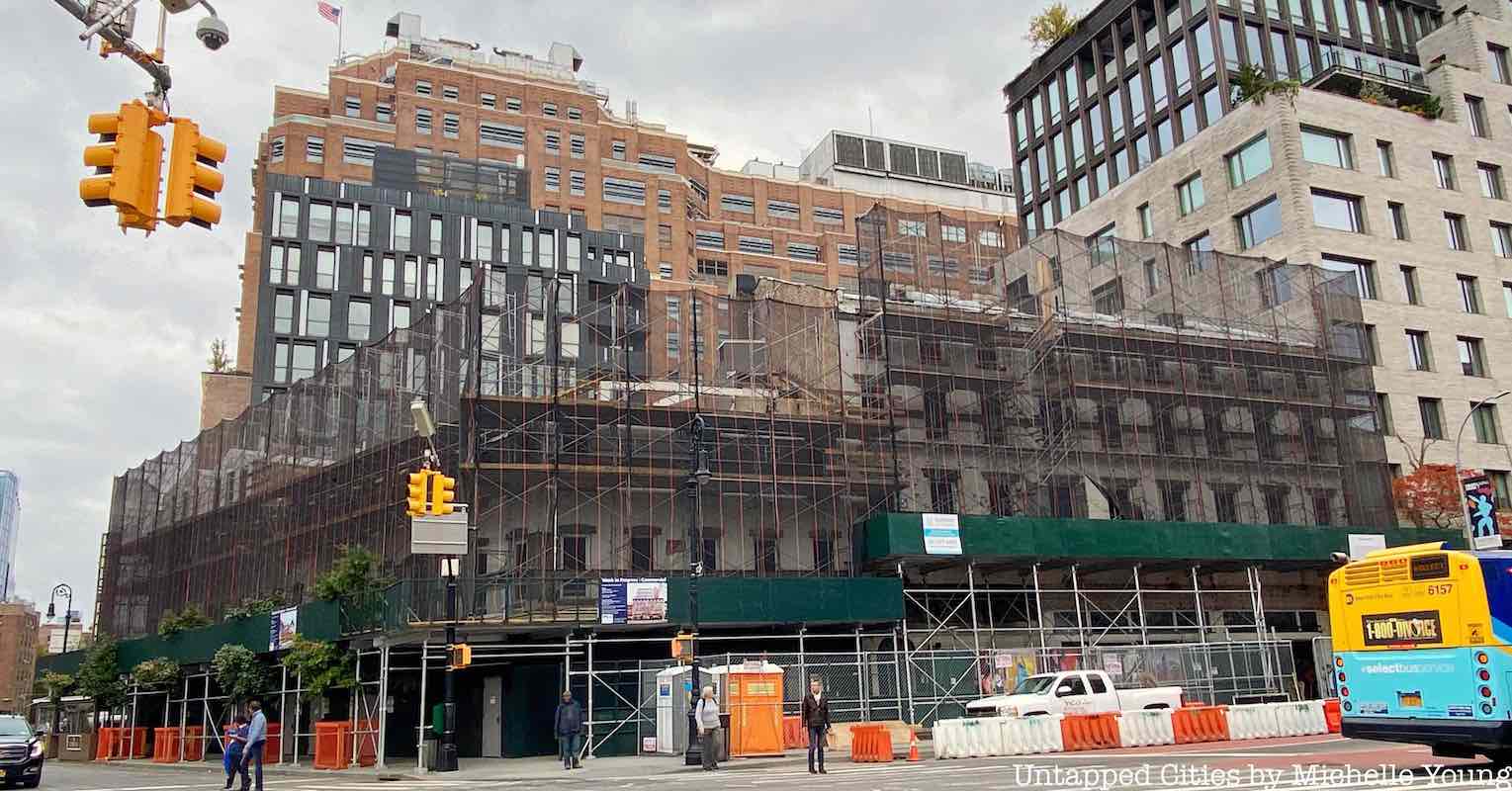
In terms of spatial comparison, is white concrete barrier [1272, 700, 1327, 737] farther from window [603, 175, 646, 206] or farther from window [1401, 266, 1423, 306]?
window [603, 175, 646, 206]

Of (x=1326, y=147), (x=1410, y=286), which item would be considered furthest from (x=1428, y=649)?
(x=1410, y=286)

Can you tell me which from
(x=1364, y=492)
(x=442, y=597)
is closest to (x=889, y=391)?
(x=442, y=597)

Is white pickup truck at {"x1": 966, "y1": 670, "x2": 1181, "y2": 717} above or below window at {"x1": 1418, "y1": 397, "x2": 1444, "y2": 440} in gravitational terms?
below

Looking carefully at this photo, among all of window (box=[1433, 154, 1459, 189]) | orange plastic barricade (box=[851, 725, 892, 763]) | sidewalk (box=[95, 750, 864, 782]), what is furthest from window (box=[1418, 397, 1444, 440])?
orange plastic barricade (box=[851, 725, 892, 763])

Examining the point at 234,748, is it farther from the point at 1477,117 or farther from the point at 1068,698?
the point at 1477,117

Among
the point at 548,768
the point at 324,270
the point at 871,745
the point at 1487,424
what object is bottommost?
the point at 548,768

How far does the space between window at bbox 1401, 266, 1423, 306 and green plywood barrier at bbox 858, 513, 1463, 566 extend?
14.2m

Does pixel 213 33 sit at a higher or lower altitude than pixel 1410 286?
lower

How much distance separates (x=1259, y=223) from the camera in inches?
2087

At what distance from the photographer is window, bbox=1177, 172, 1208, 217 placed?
56312 millimetres

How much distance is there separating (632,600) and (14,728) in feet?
45.4

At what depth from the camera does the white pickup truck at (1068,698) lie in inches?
1017

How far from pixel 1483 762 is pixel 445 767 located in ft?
68.3

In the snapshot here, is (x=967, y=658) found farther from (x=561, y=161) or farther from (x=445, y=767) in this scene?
(x=561, y=161)
